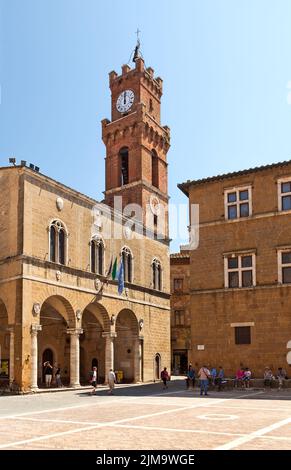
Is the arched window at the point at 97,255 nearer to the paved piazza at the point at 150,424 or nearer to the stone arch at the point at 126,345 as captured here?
the stone arch at the point at 126,345

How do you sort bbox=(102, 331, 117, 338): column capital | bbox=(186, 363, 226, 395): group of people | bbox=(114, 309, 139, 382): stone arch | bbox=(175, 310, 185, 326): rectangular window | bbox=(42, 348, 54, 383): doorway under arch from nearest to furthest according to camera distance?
bbox=(186, 363, 226, 395): group of people
bbox=(42, 348, 54, 383): doorway under arch
bbox=(102, 331, 117, 338): column capital
bbox=(114, 309, 139, 382): stone arch
bbox=(175, 310, 185, 326): rectangular window

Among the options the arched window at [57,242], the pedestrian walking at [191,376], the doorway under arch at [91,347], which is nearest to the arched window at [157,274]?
the doorway under arch at [91,347]

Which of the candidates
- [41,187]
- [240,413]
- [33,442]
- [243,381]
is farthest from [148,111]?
[33,442]

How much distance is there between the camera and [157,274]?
45219mm

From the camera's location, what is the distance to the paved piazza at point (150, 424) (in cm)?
1178

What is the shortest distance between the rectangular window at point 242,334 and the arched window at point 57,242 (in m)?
11.1

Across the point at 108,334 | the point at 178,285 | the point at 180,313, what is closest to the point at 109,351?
the point at 108,334

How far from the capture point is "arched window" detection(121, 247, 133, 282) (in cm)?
4043

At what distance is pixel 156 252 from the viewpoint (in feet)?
149

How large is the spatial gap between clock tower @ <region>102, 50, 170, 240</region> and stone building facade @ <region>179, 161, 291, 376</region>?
1568cm

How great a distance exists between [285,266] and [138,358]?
49.8 feet

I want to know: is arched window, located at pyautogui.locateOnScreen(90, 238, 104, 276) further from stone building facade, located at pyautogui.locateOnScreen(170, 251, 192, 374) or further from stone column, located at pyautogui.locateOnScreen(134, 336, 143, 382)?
stone building facade, located at pyautogui.locateOnScreen(170, 251, 192, 374)

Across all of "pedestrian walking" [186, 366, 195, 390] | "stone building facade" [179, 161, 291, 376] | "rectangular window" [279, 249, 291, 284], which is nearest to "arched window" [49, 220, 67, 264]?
"stone building facade" [179, 161, 291, 376]

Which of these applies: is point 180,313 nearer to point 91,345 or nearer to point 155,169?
point 155,169
